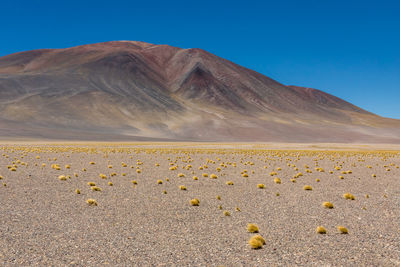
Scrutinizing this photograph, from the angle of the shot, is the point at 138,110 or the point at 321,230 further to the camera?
the point at 138,110

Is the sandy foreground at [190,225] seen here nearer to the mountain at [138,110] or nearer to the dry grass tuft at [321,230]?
the dry grass tuft at [321,230]

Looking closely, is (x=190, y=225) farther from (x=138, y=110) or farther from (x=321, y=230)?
(x=138, y=110)

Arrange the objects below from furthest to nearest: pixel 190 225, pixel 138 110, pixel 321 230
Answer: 1. pixel 138 110
2. pixel 190 225
3. pixel 321 230

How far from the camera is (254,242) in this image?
295 inches

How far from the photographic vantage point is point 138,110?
5635 inches

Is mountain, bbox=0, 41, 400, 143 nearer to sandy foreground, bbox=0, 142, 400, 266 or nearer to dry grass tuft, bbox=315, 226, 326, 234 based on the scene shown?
sandy foreground, bbox=0, 142, 400, 266

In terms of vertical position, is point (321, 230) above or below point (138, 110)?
below

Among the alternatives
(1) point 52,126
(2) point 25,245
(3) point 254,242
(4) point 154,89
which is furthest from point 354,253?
(4) point 154,89

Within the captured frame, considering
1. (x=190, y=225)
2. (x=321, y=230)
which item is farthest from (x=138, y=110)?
(x=321, y=230)

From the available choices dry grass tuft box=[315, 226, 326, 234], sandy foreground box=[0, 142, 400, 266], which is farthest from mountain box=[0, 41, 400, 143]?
dry grass tuft box=[315, 226, 326, 234]

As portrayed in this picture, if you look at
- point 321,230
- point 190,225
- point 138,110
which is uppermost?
point 138,110

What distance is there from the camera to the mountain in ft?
392

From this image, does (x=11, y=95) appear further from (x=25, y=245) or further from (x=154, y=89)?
(x=25, y=245)

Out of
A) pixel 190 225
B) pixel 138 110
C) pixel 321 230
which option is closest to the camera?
pixel 321 230
